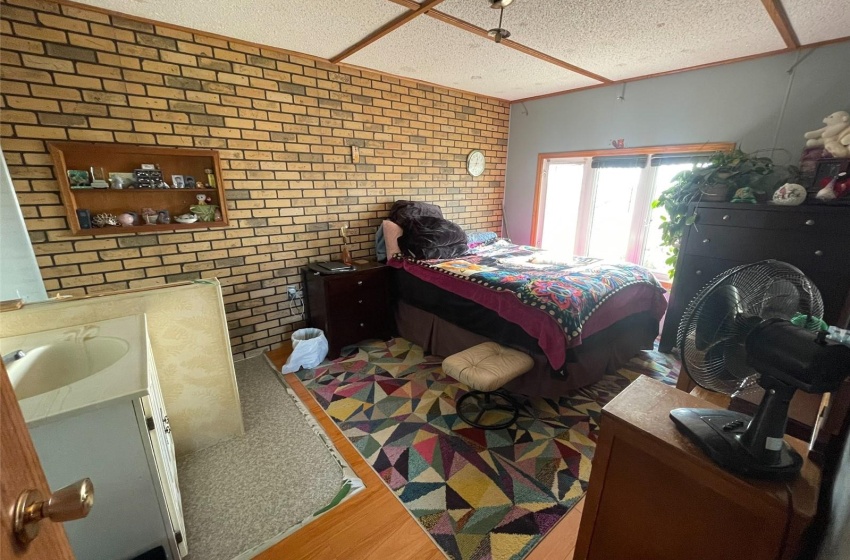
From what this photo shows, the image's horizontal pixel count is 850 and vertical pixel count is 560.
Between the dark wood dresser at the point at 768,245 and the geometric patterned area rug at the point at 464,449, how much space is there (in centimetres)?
75

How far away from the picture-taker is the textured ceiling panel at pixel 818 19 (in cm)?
183

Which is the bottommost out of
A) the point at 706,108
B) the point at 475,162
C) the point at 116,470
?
the point at 116,470

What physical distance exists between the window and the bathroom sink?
3.71 metres

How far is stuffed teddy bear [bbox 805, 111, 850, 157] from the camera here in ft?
6.83

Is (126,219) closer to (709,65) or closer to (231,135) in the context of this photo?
(231,135)

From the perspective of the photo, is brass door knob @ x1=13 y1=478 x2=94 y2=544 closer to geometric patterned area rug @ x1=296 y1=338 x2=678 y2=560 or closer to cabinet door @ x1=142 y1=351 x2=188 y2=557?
cabinet door @ x1=142 y1=351 x2=188 y2=557

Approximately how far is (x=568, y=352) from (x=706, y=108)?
247 cm

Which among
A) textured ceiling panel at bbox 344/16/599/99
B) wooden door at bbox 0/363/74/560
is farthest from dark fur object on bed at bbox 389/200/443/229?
wooden door at bbox 0/363/74/560

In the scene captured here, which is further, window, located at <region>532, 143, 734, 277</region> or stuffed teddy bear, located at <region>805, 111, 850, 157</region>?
window, located at <region>532, 143, 734, 277</region>

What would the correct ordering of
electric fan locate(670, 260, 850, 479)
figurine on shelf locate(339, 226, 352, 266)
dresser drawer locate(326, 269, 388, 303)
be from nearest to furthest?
1. electric fan locate(670, 260, 850, 479)
2. dresser drawer locate(326, 269, 388, 303)
3. figurine on shelf locate(339, 226, 352, 266)

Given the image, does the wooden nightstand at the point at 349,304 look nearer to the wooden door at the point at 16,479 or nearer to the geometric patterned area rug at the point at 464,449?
the geometric patterned area rug at the point at 464,449

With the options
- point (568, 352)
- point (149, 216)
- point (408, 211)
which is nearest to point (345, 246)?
point (408, 211)

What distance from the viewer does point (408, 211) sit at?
3.24 metres

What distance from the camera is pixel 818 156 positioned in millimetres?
2246
